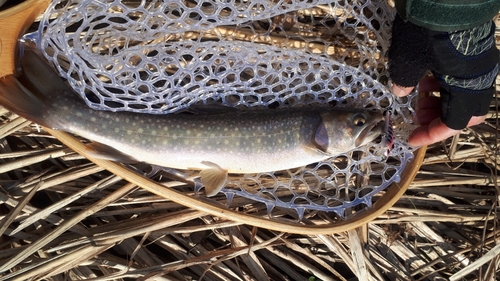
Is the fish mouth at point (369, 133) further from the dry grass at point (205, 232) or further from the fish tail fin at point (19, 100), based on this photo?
the fish tail fin at point (19, 100)

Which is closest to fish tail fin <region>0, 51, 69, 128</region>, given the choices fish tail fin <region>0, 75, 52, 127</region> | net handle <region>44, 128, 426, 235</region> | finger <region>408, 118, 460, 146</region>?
fish tail fin <region>0, 75, 52, 127</region>

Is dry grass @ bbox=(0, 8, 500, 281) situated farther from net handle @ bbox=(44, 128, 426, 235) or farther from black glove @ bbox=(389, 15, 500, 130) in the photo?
black glove @ bbox=(389, 15, 500, 130)

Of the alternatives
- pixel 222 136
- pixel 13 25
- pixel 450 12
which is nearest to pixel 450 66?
pixel 450 12

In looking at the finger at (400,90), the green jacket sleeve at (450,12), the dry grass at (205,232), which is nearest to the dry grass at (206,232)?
the dry grass at (205,232)

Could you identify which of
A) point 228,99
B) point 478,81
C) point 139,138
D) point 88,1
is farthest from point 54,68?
point 478,81

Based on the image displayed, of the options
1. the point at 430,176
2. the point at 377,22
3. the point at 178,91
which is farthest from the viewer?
the point at 430,176

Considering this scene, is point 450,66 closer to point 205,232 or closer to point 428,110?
point 428,110

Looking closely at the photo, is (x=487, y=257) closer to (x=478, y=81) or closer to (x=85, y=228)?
(x=478, y=81)

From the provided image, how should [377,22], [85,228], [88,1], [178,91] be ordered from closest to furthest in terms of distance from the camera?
[88,1]
[178,91]
[377,22]
[85,228]
